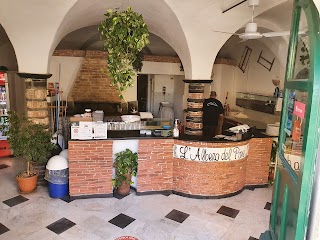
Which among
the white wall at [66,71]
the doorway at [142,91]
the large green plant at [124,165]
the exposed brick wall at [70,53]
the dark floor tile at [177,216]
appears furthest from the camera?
the doorway at [142,91]

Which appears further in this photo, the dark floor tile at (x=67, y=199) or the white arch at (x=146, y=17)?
the white arch at (x=146, y=17)

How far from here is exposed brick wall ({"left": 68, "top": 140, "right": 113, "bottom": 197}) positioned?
420 cm

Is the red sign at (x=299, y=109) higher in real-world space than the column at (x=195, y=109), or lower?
higher

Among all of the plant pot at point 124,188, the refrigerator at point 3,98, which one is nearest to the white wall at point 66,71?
the refrigerator at point 3,98

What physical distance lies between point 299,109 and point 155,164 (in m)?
3.14

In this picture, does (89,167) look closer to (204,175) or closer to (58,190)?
(58,190)

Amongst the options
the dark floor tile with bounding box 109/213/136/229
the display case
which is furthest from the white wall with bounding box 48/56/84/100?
the display case

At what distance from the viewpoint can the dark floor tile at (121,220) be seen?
3.62 m

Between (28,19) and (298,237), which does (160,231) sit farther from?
(28,19)

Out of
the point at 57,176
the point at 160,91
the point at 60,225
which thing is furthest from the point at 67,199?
the point at 160,91

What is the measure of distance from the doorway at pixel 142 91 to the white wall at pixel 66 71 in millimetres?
3135

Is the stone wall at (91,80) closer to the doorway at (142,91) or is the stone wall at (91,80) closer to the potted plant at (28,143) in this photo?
the doorway at (142,91)

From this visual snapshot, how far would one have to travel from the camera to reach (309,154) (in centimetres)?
137

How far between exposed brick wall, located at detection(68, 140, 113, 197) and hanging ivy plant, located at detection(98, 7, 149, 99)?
1.46m
